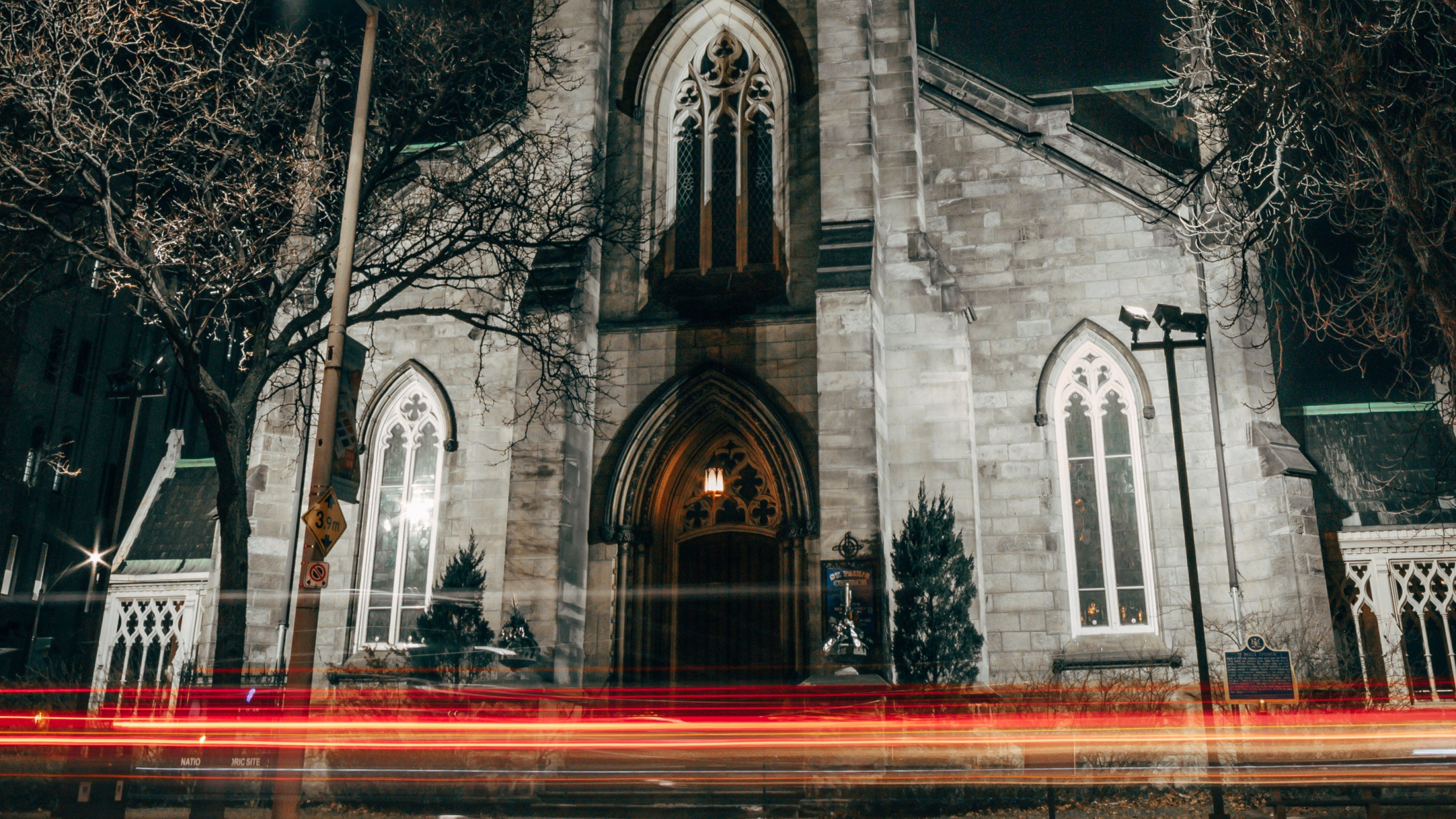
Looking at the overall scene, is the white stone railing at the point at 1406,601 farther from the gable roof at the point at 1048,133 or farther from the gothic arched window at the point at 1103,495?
the gable roof at the point at 1048,133

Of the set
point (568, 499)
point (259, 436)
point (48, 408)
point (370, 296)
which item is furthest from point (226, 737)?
point (48, 408)

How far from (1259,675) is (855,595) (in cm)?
459

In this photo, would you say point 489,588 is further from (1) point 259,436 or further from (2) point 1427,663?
(2) point 1427,663

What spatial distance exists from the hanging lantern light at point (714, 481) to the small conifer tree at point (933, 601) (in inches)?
117

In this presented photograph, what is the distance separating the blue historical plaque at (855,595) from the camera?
1315 cm

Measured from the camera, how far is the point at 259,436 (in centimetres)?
1706

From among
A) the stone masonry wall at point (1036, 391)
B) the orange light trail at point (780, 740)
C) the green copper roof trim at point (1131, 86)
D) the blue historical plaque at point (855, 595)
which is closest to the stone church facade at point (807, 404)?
the stone masonry wall at point (1036, 391)

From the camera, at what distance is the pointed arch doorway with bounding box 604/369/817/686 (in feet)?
50.1

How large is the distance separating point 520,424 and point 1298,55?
10.6 m

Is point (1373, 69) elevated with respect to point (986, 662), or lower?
elevated

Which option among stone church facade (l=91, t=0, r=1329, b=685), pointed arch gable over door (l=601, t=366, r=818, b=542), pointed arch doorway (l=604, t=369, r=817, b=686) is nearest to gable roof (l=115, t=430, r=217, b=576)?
stone church facade (l=91, t=0, r=1329, b=685)

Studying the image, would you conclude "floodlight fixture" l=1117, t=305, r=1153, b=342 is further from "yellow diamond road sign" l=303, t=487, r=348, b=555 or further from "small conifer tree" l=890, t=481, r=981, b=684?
"yellow diamond road sign" l=303, t=487, r=348, b=555

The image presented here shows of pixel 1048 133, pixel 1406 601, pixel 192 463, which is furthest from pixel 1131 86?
pixel 192 463

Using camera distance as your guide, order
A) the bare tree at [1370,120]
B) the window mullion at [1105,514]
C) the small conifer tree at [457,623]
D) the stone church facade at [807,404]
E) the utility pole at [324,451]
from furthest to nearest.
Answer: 1. the window mullion at [1105,514]
2. the stone church facade at [807,404]
3. the small conifer tree at [457,623]
4. the bare tree at [1370,120]
5. the utility pole at [324,451]
